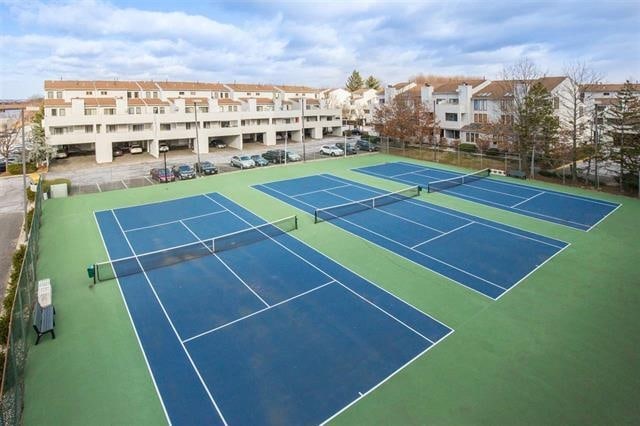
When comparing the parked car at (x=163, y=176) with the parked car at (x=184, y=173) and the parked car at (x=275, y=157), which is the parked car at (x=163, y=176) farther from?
the parked car at (x=275, y=157)

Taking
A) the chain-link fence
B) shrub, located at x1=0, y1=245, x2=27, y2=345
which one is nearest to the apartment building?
shrub, located at x1=0, y1=245, x2=27, y2=345

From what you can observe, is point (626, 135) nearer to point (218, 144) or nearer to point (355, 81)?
point (218, 144)

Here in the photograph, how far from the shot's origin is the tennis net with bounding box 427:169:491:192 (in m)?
31.1

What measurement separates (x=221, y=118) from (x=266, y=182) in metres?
24.1

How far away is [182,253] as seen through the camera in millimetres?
18625

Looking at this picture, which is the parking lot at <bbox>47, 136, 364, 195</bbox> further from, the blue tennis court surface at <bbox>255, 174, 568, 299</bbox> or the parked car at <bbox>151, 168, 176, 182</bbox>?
the blue tennis court surface at <bbox>255, 174, 568, 299</bbox>

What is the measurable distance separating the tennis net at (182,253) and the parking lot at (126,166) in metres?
17.5

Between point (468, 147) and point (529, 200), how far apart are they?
23471 millimetres

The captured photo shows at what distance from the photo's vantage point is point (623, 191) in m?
30.4

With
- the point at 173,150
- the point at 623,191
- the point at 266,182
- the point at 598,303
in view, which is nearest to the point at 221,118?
the point at 173,150

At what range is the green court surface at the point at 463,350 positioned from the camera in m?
9.37

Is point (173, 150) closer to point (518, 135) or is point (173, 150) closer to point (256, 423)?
point (518, 135)

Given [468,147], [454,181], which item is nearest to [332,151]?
[468,147]

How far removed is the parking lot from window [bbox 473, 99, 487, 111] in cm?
2190
